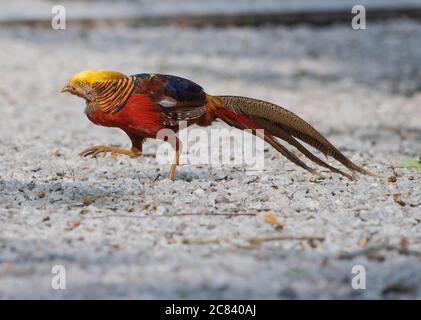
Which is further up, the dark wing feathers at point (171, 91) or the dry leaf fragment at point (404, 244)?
the dark wing feathers at point (171, 91)

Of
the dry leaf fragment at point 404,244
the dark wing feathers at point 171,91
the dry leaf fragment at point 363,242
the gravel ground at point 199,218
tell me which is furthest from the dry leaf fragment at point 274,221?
the dark wing feathers at point 171,91

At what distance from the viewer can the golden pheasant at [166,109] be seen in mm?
4191

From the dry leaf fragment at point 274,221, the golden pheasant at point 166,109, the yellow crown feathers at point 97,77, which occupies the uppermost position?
the yellow crown feathers at point 97,77

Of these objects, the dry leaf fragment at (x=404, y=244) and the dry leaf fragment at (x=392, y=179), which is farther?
the dry leaf fragment at (x=392, y=179)

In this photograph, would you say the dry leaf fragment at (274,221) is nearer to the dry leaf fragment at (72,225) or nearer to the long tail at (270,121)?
the long tail at (270,121)

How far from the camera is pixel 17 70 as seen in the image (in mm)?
9156

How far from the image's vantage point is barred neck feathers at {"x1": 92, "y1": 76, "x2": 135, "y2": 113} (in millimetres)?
4176

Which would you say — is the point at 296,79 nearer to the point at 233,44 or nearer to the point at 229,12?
the point at 233,44

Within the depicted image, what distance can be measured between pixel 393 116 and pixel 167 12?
455 cm

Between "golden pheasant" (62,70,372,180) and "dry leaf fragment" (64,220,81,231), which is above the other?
"golden pheasant" (62,70,372,180)

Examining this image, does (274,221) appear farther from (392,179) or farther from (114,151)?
(114,151)

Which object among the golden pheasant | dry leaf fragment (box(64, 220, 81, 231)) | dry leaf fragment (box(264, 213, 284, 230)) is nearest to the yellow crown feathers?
the golden pheasant

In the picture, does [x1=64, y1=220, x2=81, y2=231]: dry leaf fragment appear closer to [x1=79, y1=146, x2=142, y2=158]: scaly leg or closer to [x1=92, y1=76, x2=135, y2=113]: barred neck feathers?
[x1=92, y1=76, x2=135, y2=113]: barred neck feathers

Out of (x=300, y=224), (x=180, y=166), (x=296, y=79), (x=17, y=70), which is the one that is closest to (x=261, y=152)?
(x=180, y=166)
